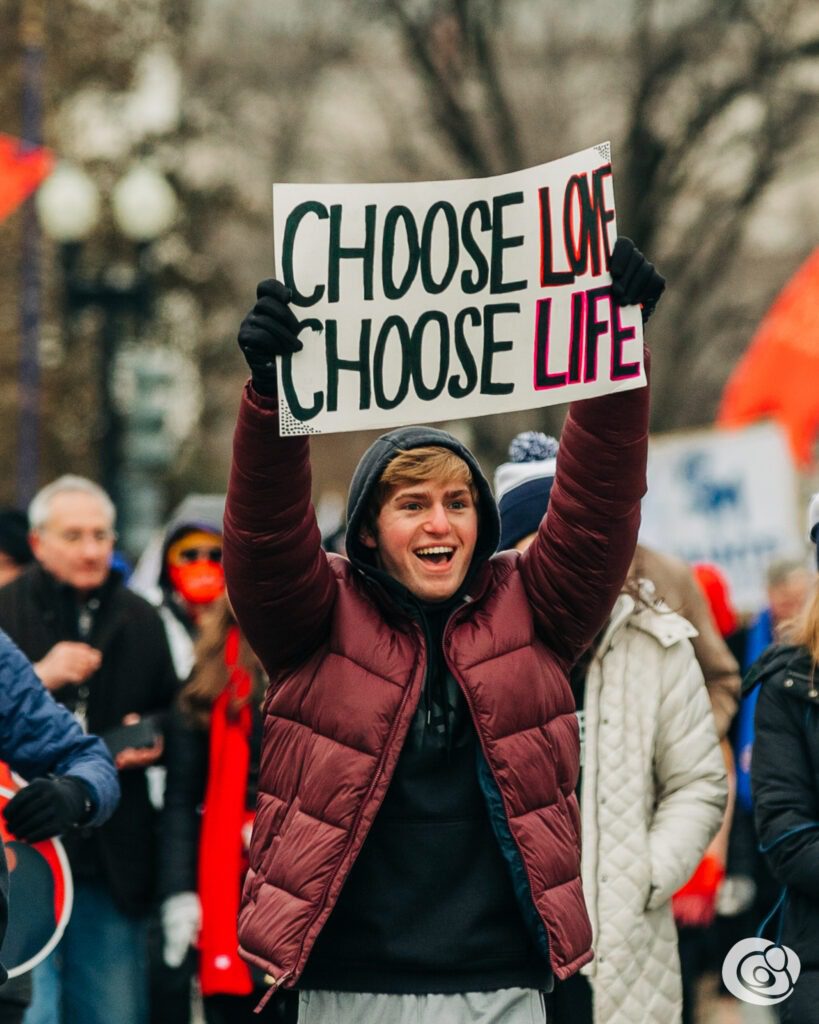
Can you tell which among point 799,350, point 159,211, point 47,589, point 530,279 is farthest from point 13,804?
point 159,211

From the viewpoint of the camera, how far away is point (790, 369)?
14.9 meters

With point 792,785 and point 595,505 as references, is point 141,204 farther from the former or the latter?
point 595,505

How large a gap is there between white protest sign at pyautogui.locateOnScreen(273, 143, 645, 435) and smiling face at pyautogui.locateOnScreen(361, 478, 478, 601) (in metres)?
0.14

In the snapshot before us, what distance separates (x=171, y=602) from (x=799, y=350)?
810 cm

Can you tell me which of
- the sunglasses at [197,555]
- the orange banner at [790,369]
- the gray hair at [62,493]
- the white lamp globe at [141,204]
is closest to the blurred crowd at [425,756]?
the gray hair at [62,493]

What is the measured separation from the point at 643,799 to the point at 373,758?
1390 mm

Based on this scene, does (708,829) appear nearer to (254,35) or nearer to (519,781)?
(519,781)

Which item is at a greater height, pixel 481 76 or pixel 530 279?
pixel 481 76

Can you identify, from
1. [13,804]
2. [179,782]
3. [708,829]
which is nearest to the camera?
[13,804]

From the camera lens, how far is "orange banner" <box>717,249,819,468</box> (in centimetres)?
1441

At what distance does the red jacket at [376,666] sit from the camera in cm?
377

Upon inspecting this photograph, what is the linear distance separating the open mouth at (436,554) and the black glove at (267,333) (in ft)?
1.50

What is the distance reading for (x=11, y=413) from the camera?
24.9 meters

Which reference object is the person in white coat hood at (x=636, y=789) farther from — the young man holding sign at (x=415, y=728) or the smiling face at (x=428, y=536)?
the smiling face at (x=428, y=536)
